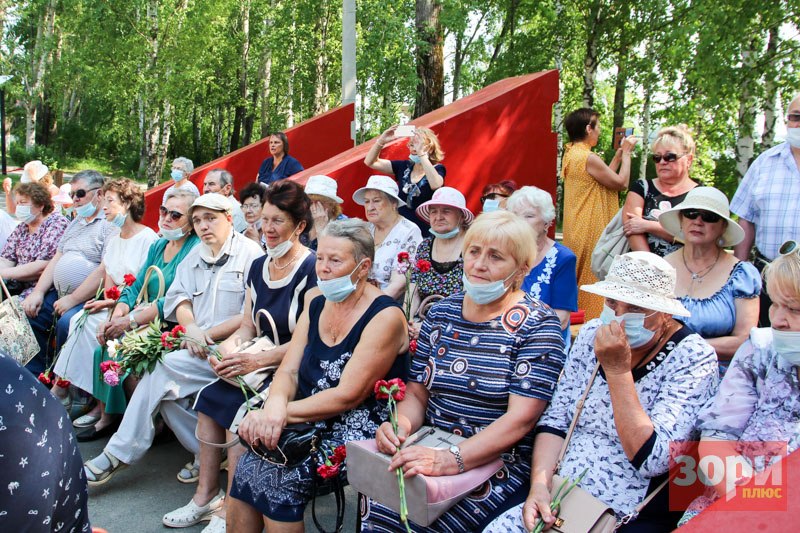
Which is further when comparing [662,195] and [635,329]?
[662,195]

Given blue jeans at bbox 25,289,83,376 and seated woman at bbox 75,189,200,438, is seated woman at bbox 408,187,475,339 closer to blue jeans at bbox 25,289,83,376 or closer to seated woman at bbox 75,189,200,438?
seated woman at bbox 75,189,200,438

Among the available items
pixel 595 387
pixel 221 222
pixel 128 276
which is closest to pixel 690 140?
pixel 595 387

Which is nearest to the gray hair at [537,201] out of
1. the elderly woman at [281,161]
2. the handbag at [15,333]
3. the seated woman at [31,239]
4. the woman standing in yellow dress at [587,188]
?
the woman standing in yellow dress at [587,188]

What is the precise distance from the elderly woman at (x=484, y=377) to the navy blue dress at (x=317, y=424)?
0.28 meters

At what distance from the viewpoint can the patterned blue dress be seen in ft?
8.41

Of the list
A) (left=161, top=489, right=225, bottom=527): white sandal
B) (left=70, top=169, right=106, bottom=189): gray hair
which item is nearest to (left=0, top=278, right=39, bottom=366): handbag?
(left=70, top=169, right=106, bottom=189): gray hair

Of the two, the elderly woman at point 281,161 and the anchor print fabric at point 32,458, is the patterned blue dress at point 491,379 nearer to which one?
the anchor print fabric at point 32,458

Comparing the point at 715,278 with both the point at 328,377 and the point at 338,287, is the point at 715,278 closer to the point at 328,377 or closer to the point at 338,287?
the point at 338,287

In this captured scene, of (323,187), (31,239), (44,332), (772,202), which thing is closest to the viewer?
(772,202)

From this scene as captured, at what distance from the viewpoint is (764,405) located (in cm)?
216

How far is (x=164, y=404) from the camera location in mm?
3869

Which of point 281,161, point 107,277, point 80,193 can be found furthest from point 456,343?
point 281,161

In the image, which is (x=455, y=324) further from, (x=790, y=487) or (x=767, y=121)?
A: (x=767, y=121)

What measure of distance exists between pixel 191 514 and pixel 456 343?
6.00 ft
